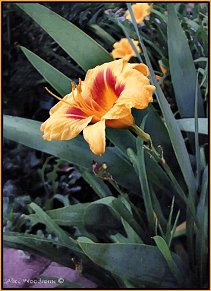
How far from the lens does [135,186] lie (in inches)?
43.3

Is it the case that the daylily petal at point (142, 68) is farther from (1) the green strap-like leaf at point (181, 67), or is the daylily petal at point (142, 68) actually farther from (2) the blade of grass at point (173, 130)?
(1) the green strap-like leaf at point (181, 67)

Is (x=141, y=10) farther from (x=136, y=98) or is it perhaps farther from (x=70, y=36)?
(x=136, y=98)

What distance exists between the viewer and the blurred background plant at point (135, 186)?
3.13 feet

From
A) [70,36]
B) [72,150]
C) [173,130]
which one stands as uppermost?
[70,36]

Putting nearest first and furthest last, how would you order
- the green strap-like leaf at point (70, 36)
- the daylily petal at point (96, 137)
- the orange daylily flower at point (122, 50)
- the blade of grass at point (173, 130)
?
the daylily petal at point (96, 137) → the blade of grass at point (173, 130) → the green strap-like leaf at point (70, 36) → the orange daylily flower at point (122, 50)

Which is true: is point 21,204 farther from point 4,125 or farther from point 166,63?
point 166,63

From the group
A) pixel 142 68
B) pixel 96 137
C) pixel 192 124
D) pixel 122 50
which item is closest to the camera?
pixel 96 137

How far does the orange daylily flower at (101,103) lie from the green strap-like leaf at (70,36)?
0.07 meters

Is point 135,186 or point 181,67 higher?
point 181,67

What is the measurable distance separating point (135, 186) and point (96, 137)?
31 centimetres

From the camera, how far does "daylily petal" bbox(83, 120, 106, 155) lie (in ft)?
2.63

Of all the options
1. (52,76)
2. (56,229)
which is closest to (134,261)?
(56,229)

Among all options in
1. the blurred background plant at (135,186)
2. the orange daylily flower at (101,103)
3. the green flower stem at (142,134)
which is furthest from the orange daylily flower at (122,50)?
the green flower stem at (142,134)

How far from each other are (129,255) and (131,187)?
0.21m
